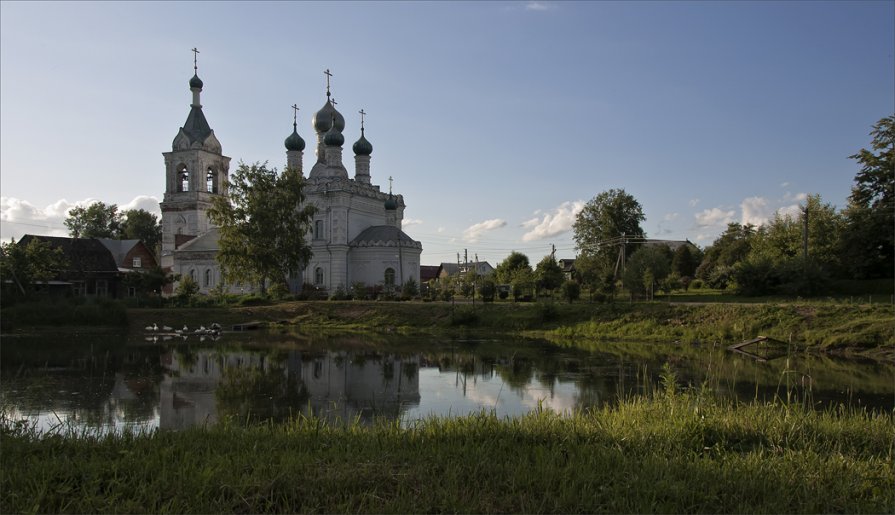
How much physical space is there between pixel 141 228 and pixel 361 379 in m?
74.3

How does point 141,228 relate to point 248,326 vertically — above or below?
above

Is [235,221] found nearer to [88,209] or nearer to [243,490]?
[243,490]

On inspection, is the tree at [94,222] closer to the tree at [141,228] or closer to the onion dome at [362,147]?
the tree at [141,228]

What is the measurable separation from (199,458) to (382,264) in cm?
4407

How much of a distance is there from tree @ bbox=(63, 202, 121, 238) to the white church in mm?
19877

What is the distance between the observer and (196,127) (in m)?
65.5

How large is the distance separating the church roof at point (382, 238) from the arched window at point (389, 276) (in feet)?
6.39

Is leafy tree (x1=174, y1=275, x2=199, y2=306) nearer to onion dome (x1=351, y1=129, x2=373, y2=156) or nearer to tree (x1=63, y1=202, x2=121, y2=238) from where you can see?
onion dome (x1=351, y1=129, x2=373, y2=156)

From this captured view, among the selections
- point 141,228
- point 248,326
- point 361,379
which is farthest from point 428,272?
point 361,379

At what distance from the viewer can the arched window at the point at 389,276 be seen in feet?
165

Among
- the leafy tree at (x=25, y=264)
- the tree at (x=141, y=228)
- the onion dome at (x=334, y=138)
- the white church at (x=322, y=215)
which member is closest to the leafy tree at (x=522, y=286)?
the white church at (x=322, y=215)

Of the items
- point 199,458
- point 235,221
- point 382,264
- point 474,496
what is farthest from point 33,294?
point 474,496

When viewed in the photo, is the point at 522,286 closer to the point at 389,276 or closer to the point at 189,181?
the point at 389,276

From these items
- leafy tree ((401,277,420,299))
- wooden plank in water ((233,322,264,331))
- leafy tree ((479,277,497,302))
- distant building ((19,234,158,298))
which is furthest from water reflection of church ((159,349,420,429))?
distant building ((19,234,158,298))
